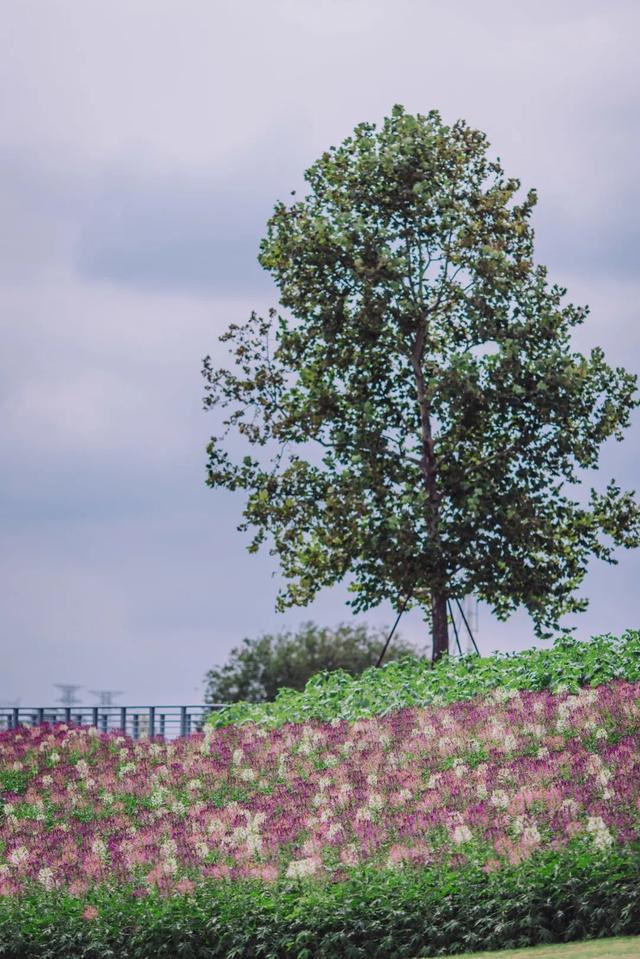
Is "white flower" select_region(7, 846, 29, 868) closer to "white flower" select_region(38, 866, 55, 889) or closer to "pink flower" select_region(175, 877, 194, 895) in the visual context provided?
"white flower" select_region(38, 866, 55, 889)

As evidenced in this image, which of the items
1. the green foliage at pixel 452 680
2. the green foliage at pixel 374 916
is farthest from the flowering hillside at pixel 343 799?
the green foliage at pixel 452 680

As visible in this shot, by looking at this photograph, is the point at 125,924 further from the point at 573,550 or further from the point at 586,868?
the point at 573,550

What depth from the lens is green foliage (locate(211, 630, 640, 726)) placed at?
17875 mm

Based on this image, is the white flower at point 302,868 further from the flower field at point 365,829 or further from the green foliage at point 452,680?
the green foliage at point 452,680

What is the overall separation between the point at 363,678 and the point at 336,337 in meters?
7.39

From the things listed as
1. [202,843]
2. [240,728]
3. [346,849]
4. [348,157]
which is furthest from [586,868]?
[348,157]

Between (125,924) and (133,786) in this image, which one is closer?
(125,924)

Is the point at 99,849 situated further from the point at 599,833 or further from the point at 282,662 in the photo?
the point at 282,662

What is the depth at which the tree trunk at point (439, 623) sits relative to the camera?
79.7ft

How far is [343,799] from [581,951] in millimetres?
4647

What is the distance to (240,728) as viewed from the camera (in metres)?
19.9

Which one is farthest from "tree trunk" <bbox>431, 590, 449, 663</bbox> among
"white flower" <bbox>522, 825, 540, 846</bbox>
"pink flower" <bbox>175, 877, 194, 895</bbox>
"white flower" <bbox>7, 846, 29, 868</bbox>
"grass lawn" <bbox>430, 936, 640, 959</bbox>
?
"grass lawn" <bbox>430, 936, 640, 959</bbox>

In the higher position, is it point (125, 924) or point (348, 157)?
point (348, 157)

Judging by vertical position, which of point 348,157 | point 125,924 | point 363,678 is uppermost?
point 348,157
